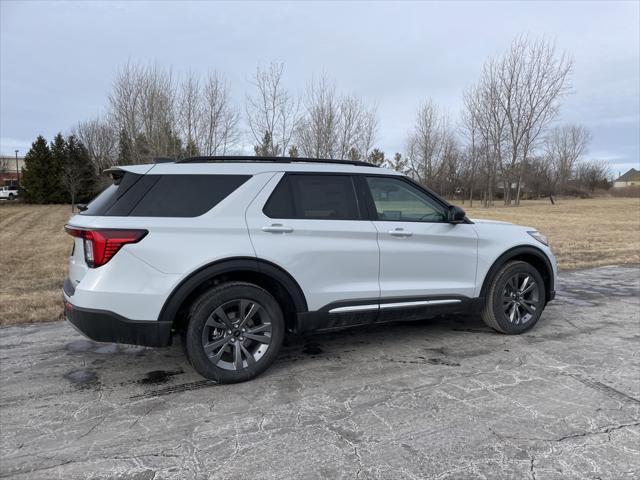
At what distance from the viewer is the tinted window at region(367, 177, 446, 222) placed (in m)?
4.34

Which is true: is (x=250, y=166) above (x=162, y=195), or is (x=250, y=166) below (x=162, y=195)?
above

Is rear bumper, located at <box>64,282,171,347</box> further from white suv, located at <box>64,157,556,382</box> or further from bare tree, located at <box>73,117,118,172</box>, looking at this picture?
bare tree, located at <box>73,117,118,172</box>

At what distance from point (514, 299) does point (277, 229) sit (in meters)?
2.78

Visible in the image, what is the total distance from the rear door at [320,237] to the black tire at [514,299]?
1463mm

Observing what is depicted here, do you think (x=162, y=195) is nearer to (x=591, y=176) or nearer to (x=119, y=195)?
(x=119, y=195)

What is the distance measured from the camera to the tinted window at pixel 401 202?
4.34 meters

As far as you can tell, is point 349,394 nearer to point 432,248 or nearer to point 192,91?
point 432,248

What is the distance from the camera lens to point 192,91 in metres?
22.1

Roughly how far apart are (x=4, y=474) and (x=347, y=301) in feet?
8.42

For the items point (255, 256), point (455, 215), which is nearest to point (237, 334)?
point (255, 256)

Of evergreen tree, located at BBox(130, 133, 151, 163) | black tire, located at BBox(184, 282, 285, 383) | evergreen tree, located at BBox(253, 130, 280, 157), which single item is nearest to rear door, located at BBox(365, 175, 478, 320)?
black tire, located at BBox(184, 282, 285, 383)

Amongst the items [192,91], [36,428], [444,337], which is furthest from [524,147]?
[36,428]

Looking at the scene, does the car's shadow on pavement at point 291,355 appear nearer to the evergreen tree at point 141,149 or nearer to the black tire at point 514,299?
the black tire at point 514,299

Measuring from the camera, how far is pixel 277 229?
12.5ft
